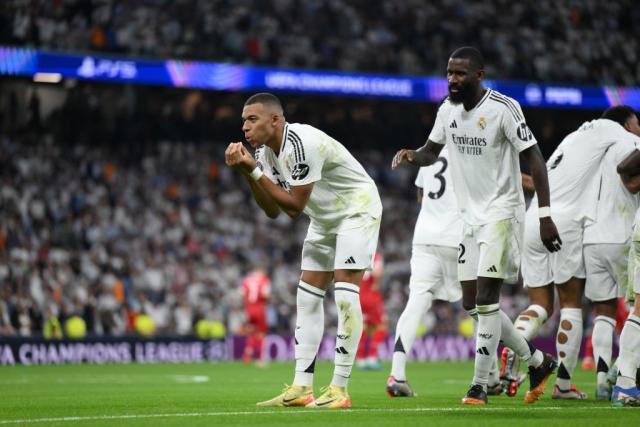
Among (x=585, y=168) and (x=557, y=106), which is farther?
(x=557, y=106)

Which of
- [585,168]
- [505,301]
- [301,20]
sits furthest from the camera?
[301,20]

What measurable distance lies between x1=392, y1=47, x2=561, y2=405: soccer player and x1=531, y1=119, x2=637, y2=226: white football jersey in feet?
6.22

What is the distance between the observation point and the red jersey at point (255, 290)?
864 inches

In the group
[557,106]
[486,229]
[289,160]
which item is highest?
[557,106]

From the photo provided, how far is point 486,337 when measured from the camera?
8.72 metres

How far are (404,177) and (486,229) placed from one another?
25.0 m

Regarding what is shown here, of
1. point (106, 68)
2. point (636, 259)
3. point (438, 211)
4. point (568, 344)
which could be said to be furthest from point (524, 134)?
point (106, 68)

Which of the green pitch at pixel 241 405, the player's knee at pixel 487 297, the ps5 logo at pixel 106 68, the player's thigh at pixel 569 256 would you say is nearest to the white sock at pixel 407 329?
Answer: the green pitch at pixel 241 405

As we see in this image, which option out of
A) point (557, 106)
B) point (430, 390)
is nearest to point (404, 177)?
point (557, 106)

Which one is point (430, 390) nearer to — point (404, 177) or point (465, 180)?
point (465, 180)

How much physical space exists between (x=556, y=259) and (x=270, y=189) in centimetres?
351

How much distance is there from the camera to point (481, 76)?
8742mm

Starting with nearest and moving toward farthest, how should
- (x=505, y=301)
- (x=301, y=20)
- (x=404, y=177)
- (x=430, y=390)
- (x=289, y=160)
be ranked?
1. (x=289, y=160)
2. (x=430, y=390)
3. (x=505, y=301)
4. (x=301, y=20)
5. (x=404, y=177)

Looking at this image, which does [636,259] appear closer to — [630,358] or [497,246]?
[630,358]
